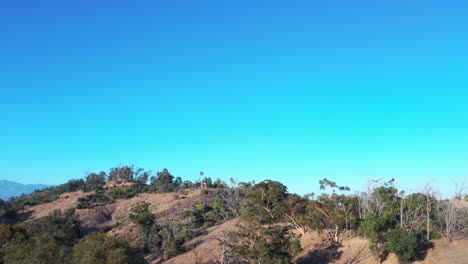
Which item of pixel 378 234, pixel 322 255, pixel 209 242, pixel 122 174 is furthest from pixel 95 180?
pixel 378 234

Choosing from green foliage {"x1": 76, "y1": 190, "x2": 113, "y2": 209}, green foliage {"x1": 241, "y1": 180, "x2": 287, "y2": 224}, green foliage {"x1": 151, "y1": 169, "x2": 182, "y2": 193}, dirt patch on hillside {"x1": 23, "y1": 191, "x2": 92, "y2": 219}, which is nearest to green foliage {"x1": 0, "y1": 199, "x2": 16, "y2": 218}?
dirt patch on hillside {"x1": 23, "y1": 191, "x2": 92, "y2": 219}

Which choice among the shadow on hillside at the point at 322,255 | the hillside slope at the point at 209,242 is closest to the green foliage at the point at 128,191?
the hillside slope at the point at 209,242

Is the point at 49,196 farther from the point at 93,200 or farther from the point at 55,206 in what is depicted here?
the point at 93,200

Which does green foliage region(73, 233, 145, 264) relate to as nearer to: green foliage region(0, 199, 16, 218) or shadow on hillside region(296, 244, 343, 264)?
shadow on hillside region(296, 244, 343, 264)

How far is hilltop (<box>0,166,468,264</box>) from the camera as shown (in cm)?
2856

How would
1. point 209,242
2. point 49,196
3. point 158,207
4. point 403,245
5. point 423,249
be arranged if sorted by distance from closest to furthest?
point 403,245
point 423,249
point 209,242
point 158,207
point 49,196

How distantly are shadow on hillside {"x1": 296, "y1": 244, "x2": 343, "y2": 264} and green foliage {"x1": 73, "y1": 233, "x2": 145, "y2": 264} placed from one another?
1738 cm

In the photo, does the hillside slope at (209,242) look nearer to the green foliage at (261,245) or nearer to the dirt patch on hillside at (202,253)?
the dirt patch on hillside at (202,253)

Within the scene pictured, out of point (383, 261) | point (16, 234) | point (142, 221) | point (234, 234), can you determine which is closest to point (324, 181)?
point (383, 261)

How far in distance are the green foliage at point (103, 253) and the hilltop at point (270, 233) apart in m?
0.08

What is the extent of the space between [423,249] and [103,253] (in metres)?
29.4

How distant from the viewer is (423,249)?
34.0 meters

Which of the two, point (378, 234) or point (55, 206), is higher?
point (55, 206)

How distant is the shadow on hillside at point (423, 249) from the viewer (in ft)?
107
